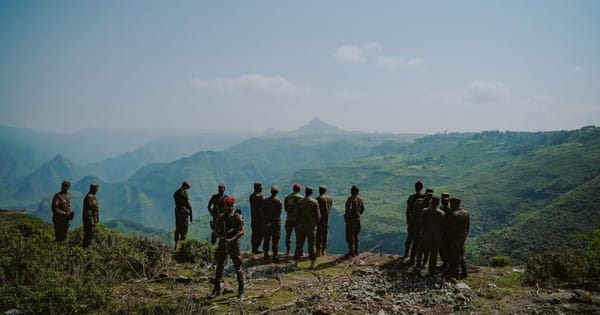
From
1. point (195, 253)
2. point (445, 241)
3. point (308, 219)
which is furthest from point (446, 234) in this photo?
point (195, 253)

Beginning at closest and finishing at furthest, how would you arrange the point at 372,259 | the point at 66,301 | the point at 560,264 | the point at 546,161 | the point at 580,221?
the point at 66,301 → the point at 560,264 → the point at 372,259 → the point at 580,221 → the point at 546,161

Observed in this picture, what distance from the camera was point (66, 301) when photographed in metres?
7.45

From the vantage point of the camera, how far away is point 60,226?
1177 cm

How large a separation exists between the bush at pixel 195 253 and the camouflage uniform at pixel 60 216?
3.74m

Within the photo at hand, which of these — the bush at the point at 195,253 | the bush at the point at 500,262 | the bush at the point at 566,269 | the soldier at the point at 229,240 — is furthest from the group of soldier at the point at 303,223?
the bush at the point at 500,262

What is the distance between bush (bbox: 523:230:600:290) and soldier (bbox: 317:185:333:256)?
6.28 m

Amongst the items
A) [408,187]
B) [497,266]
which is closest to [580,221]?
[497,266]

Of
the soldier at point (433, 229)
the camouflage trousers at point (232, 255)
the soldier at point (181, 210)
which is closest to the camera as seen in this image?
the camouflage trousers at point (232, 255)

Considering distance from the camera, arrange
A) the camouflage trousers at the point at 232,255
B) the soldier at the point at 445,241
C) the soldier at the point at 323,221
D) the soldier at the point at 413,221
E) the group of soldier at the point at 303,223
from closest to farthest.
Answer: the camouflage trousers at the point at 232,255 < the group of soldier at the point at 303,223 < the soldier at the point at 445,241 < the soldier at the point at 413,221 < the soldier at the point at 323,221

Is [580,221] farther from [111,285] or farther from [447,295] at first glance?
[111,285]

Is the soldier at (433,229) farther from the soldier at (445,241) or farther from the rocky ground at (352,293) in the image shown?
the rocky ground at (352,293)

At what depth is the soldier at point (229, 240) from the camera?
859 centimetres

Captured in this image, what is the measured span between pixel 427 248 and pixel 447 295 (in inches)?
63.8

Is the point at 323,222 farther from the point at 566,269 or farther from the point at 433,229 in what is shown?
the point at 566,269
